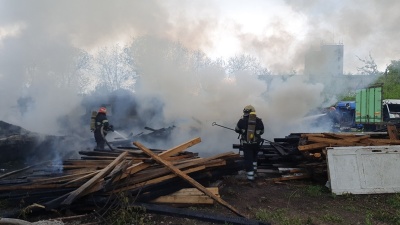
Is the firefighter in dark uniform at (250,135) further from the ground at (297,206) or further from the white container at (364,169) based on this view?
the white container at (364,169)

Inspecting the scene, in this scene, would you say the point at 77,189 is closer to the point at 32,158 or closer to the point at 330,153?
the point at 330,153

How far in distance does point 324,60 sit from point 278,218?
9608mm

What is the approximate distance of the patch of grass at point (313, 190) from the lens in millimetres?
6596

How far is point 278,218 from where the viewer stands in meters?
5.23

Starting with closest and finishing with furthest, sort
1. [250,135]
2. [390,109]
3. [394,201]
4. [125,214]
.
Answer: [125,214], [394,201], [250,135], [390,109]

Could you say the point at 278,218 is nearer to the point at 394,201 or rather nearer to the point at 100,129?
the point at 394,201

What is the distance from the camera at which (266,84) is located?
46.1 feet

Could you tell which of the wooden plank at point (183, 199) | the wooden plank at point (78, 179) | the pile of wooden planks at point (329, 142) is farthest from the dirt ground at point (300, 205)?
the wooden plank at point (78, 179)

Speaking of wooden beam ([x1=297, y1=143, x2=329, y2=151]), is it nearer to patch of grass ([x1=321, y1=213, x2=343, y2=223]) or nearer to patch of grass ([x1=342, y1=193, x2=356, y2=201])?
patch of grass ([x1=342, y1=193, x2=356, y2=201])

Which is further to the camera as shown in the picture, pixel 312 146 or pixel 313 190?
pixel 312 146

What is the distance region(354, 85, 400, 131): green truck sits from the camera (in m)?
17.5

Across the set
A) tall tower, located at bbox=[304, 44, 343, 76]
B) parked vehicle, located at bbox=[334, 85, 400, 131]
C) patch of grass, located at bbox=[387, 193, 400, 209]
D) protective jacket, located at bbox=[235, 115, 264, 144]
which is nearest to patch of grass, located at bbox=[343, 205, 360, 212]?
patch of grass, located at bbox=[387, 193, 400, 209]

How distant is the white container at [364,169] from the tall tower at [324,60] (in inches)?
275

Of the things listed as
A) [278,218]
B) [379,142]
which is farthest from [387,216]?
[379,142]
